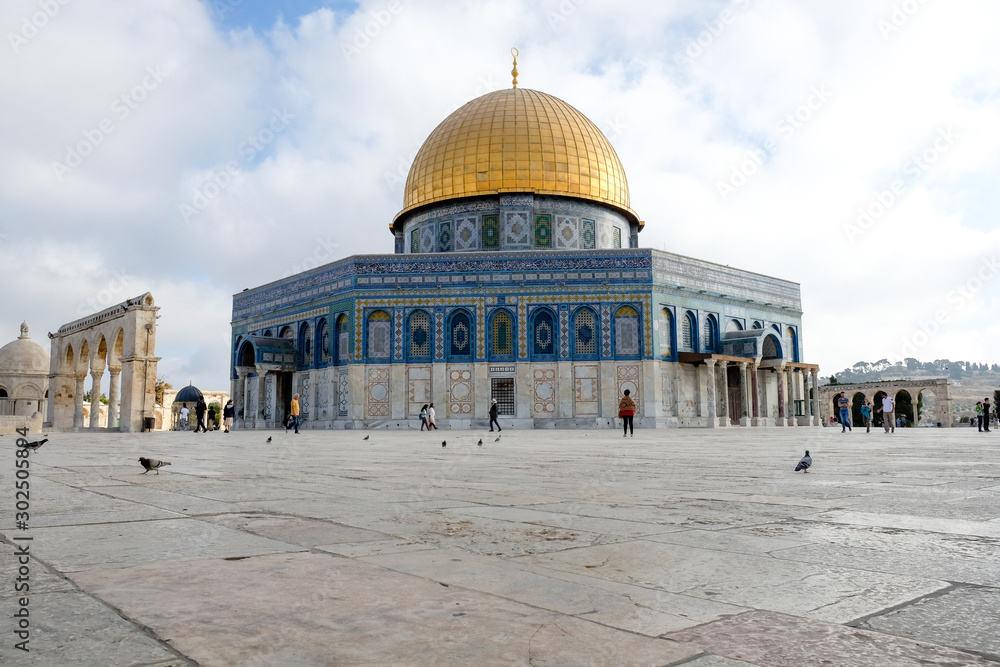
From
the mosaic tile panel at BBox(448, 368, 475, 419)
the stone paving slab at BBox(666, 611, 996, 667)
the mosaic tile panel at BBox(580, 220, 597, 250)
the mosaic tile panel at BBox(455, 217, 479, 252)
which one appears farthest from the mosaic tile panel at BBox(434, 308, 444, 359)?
the stone paving slab at BBox(666, 611, 996, 667)

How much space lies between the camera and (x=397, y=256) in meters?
28.1

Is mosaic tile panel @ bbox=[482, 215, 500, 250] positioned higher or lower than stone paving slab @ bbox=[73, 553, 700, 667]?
higher

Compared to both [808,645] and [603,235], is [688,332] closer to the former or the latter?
[603,235]

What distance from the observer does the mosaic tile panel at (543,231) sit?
99.7ft

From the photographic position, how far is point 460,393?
27094mm

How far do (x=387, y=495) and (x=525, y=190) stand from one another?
2693 centimetres

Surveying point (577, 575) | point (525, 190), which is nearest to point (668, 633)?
point (577, 575)

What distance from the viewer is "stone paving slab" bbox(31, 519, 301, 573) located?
228 centimetres

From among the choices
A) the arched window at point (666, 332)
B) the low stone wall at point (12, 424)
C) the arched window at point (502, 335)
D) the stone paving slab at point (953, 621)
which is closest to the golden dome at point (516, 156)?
the arched window at point (502, 335)

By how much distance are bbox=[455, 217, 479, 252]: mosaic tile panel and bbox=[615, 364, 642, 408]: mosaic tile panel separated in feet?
25.9

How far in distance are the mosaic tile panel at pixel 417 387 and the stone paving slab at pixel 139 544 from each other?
2413 cm

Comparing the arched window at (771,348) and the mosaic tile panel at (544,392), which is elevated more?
the arched window at (771,348)

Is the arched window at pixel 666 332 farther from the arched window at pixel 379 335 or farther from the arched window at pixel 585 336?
the arched window at pixel 379 335

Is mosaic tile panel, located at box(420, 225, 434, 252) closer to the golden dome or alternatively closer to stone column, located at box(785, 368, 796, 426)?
the golden dome
